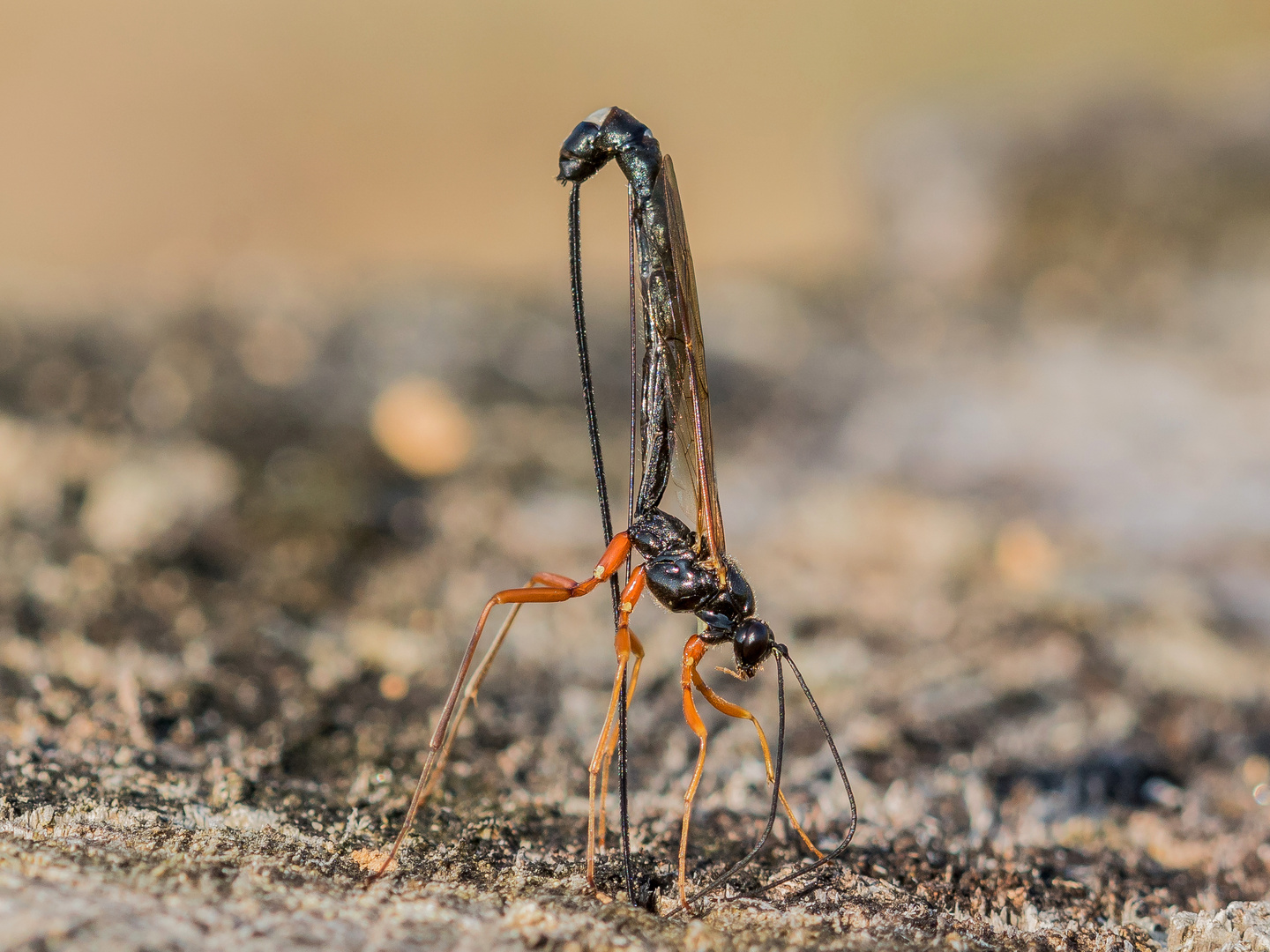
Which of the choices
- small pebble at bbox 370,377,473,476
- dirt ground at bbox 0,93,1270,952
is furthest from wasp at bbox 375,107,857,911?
small pebble at bbox 370,377,473,476

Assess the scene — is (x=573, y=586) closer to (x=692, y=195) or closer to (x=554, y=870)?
(x=554, y=870)

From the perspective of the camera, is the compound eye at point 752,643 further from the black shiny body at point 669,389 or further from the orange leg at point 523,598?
the orange leg at point 523,598

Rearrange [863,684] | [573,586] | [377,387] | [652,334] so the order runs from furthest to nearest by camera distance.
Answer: [377,387]
[863,684]
[652,334]
[573,586]

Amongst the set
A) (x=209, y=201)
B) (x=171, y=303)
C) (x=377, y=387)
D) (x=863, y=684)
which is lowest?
(x=863, y=684)

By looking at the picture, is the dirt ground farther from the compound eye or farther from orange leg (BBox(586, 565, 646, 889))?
the compound eye

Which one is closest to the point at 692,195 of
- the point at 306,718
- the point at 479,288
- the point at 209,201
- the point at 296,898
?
the point at 209,201

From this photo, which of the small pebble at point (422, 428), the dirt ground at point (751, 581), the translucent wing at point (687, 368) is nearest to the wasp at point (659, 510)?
the translucent wing at point (687, 368)
